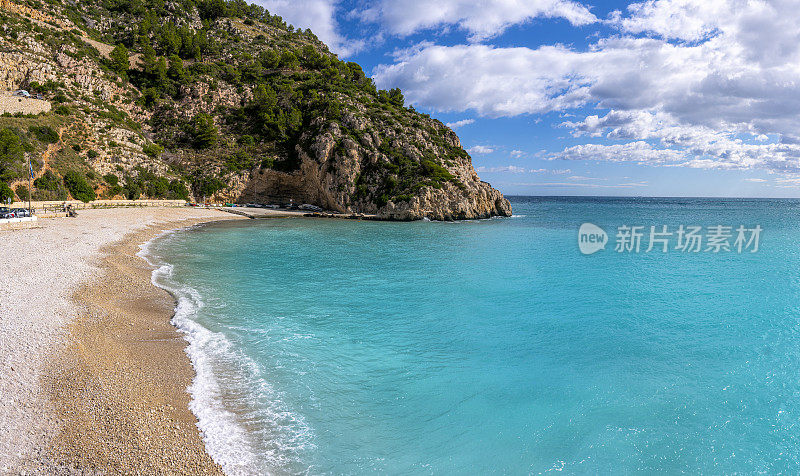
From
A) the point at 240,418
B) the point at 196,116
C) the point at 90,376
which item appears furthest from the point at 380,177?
the point at 240,418

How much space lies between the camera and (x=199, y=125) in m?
72.2

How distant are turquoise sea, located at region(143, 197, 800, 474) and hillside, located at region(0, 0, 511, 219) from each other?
A: 131ft

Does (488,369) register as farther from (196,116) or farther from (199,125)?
(196,116)

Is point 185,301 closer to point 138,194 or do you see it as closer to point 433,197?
point 433,197

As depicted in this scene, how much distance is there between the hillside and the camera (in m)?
54.1

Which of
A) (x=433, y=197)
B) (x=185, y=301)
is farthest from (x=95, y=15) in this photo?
(x=185, y=301)

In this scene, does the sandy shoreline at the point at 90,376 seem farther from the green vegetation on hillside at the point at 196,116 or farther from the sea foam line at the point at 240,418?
the green vegetation on hillside at the point at 196,116

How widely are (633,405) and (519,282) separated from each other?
11.7m

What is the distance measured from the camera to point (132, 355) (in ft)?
31.6

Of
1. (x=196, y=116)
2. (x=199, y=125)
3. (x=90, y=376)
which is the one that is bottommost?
(x=90, y=376)

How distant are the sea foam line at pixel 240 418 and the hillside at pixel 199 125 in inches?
1879

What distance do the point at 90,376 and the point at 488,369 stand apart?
9206 mm

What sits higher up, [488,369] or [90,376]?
[90,376]

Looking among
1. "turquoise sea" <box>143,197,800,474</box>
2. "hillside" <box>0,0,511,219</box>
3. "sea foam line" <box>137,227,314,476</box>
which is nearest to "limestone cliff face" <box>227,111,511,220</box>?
"hillside" <box>0,0,511,219</box>
